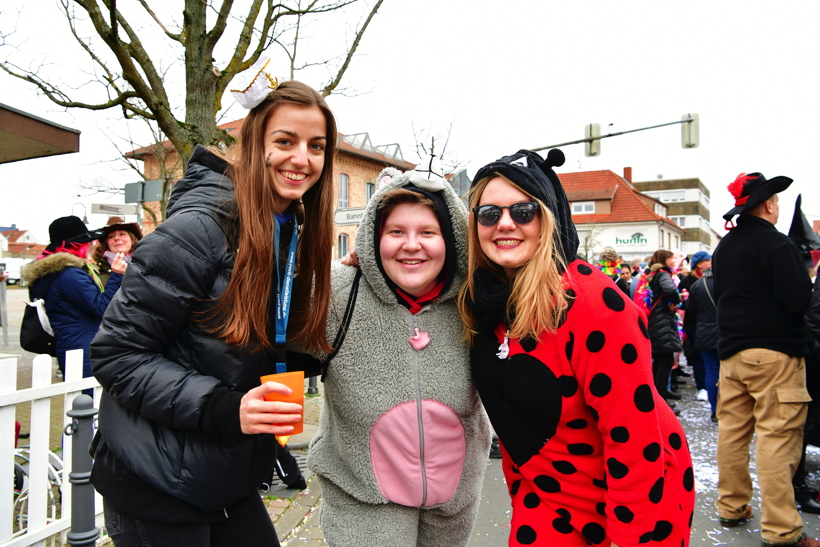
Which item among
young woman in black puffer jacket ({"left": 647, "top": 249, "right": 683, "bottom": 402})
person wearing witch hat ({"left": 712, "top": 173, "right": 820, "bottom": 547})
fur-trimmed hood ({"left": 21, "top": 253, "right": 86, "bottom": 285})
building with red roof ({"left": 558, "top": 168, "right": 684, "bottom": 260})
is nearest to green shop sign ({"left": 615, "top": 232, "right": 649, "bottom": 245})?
building with red roof ({"left": 558, "top": 168, "right": 684, "bottom": 260})

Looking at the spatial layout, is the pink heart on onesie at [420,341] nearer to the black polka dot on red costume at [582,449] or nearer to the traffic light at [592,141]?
the black polka dot on red costume at [582,449]

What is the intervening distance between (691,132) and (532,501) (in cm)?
1341

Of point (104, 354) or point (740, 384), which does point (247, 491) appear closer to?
point (104, 354)

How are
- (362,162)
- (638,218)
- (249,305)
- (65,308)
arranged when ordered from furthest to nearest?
1. (638,218)
2. (362,162)
3. (65,308)
4. (249,305)

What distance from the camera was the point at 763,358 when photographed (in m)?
3.48

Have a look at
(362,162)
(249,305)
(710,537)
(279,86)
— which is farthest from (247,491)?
(362,162)

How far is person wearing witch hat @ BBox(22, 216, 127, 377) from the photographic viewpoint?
14.2 ft

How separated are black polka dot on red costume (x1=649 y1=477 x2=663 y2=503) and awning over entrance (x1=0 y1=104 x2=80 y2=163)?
3.83 metres

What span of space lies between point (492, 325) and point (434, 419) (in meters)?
0.41

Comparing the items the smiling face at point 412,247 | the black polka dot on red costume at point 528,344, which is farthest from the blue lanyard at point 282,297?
the black polka dot on red costume at point 528,344

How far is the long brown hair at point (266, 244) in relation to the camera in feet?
5.17

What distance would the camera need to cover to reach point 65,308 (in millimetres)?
4410

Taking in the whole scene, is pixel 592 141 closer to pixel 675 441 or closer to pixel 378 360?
pixel 675 441

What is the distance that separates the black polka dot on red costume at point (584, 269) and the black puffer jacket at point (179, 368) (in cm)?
109
